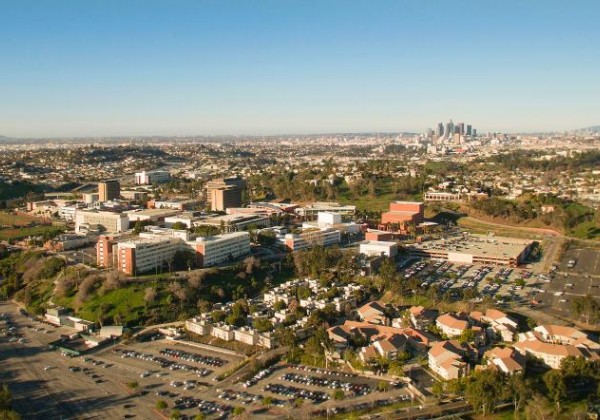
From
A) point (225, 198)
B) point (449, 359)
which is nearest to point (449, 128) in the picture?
point (225, 198)

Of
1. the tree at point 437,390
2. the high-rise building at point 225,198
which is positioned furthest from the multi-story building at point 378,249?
the high-rise building at point 225,198

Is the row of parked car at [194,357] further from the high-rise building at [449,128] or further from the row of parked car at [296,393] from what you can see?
the high-rise building at [449,128]

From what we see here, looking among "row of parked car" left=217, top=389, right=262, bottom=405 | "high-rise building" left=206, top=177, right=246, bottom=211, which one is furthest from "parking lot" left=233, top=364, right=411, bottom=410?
"high-rise building" left=206, top=177, right=246, bottom=211

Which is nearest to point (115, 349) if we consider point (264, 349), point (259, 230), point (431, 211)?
point (264, 349)

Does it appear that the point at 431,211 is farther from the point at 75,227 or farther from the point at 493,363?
the point at 493,363

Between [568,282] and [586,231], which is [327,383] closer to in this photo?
[568,282]
